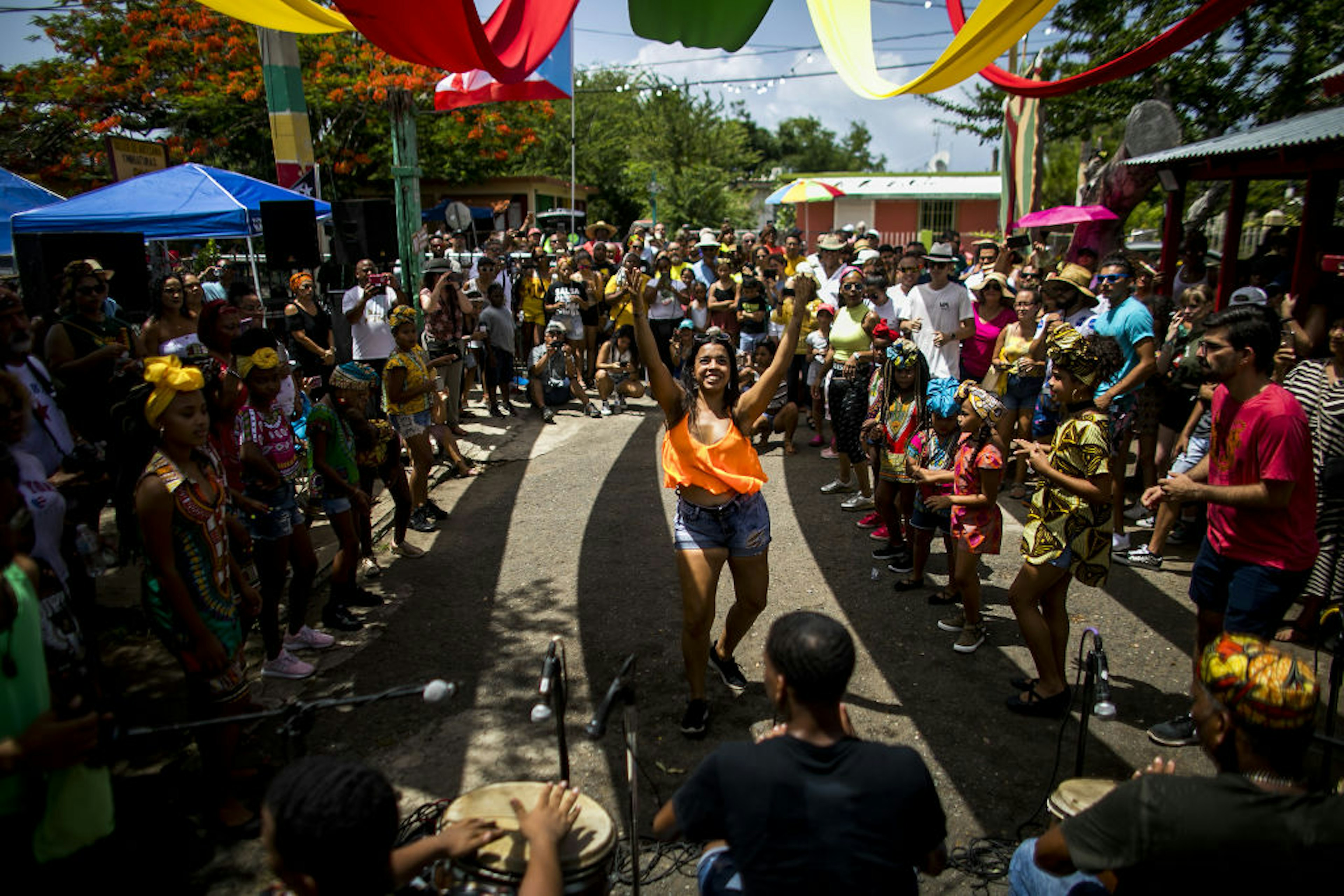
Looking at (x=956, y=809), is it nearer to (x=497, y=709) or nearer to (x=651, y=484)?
(x=497, y=709)

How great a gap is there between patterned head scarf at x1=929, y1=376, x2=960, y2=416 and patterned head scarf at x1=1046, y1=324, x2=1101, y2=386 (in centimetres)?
88

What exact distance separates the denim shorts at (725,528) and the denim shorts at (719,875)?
178cm

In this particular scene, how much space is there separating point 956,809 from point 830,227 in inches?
1491

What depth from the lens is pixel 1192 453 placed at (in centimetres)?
583

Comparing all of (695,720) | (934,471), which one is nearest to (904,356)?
(934,471)

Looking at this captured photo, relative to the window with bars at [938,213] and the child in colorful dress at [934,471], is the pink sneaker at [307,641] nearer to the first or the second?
the child in colorful dress at [934,471]

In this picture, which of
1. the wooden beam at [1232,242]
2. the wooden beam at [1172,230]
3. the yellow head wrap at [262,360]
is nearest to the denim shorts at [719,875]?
the yellow head wrap at [262,360]

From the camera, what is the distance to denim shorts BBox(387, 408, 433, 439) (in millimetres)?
6504

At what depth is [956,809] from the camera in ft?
11.5

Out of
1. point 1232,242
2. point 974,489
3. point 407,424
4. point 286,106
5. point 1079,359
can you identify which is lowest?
point 974,489

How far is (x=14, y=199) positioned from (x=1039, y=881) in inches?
507

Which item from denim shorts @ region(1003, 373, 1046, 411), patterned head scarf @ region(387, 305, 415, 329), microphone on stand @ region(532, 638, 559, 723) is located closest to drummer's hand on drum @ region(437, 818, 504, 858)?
microphone on stand @ region(532, 638, 559, 723)

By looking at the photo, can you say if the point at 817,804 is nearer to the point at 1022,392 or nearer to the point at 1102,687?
the point at 1102,687

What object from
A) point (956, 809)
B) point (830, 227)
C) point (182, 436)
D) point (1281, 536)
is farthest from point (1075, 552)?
point (830, 227)
